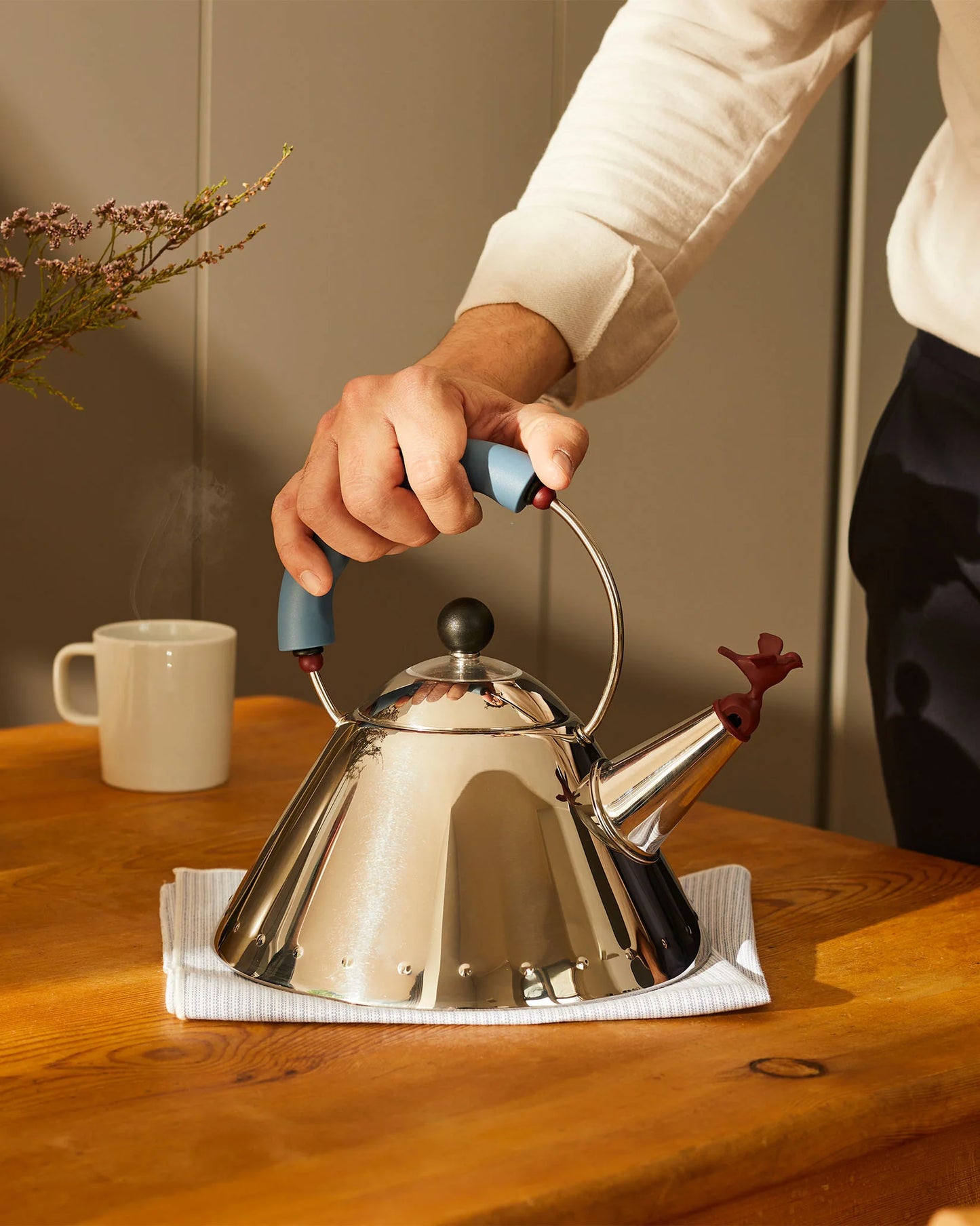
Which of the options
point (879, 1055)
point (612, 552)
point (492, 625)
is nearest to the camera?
point (879, 1055)

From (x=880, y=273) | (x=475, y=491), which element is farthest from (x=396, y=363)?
(x=475, y=491)

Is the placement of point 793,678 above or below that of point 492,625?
below

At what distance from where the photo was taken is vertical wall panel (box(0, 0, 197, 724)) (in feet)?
6.26

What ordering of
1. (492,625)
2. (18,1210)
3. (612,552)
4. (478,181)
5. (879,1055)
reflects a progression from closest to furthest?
1. (18,1210)
2. (879,1055)
3. (492,625)
4. (478,181)
5. (612,552)

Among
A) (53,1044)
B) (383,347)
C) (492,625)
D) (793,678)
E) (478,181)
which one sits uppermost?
(478,181)

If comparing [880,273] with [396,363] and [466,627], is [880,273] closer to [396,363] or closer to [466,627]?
[396,363]

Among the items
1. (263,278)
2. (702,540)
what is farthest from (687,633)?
(263,278)

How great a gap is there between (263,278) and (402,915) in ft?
5.59

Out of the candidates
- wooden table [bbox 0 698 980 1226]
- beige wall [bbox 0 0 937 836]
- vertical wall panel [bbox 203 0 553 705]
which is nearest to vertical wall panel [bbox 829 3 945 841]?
beige wall [bbox 0 0 937 836]

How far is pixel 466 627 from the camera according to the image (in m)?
0.65

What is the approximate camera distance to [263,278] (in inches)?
83.1

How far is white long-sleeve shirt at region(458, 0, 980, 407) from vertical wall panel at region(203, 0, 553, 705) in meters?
1.19

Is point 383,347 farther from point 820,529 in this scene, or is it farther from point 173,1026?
point 173,1026

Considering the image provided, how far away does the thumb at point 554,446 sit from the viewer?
25.3 inches
